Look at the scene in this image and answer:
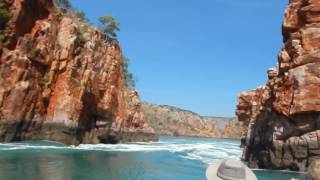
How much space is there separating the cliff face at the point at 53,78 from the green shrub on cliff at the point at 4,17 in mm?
422

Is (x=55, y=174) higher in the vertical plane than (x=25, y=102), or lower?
lower

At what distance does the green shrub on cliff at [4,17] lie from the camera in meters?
49.4

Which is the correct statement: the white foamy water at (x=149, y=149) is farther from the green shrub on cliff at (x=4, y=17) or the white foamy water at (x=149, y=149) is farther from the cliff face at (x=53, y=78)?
the green shrub on cliff at (x=4, y=17)

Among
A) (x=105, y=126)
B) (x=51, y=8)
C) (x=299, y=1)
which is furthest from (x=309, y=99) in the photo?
(x=105, y=126)

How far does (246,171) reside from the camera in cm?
573

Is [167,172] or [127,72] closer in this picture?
[167,172]

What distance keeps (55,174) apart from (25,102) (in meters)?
27.6

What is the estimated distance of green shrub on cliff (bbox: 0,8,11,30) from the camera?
4938cm

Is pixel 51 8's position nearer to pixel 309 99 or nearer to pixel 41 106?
pixel 41 106

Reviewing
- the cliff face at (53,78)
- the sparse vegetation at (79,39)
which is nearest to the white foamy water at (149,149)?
the cliff face at (53,78)

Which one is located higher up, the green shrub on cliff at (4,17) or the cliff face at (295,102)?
the green shrub on cliff at (4,17)

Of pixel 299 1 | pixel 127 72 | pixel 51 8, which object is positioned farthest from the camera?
pixel 127 72

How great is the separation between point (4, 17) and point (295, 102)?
32433mm

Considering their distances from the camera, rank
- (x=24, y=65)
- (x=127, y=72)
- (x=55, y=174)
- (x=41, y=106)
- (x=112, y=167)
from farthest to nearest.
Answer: (x=127, y=72)
(x=41, y=106)
(x=24, y=65)
(x=112, y=167)
(x=55, y=174)
